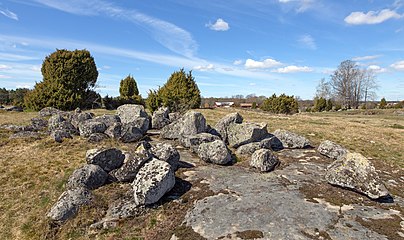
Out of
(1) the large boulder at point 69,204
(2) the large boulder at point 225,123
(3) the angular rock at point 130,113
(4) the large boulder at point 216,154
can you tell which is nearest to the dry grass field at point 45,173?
(1) the large boulder at point 69,204

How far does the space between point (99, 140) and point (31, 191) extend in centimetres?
494

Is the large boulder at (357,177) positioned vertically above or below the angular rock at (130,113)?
below

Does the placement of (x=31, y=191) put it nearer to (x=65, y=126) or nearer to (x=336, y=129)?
(x=65, y=126)

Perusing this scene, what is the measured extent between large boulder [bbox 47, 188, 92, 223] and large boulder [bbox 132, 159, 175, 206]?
4.88 ft

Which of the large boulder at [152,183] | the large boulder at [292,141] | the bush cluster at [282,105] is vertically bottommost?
the large boulder at [152,183]

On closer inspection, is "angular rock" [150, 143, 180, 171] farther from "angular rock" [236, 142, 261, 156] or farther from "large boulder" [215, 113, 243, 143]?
"large boulder" [215, 113, 243, 143]

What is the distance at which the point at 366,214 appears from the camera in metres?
6.85

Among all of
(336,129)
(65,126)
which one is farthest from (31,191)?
(336,129)

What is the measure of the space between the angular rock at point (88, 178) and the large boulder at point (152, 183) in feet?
5.44

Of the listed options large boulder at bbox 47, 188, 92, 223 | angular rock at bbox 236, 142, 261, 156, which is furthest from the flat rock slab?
large boulder at bbox 47, 188, 92, 223

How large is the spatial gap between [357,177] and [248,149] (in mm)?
4633

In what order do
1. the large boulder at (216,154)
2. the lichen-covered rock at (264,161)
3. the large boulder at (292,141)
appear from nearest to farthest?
the lichen-covered rock at (264,161) → the large boulder at (216,154) → the large boulder at (292,141)

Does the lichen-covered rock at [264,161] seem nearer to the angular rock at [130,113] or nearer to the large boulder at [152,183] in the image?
the large boulder at [152,183]

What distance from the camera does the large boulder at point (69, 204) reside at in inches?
277
